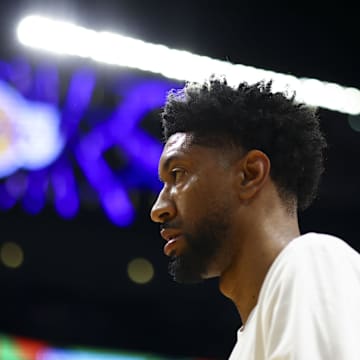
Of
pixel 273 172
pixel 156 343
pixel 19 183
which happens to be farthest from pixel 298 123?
pixel 156 343

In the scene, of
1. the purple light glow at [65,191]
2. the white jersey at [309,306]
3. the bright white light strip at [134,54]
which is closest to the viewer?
the white jersey at [309,306]

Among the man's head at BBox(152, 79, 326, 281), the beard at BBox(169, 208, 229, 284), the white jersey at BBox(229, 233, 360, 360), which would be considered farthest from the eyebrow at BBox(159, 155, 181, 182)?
the white jersey at BBox(229, 233, 360, 360)

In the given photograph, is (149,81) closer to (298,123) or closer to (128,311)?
(128,311)

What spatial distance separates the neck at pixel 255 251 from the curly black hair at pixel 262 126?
0.17 ft

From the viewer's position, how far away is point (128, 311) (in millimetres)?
4656

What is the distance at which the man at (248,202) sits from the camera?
2.96 ft

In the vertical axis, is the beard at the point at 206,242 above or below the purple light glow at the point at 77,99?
below

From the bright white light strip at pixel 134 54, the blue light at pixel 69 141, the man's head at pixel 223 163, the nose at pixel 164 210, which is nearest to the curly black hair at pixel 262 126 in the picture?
the man's head at pixel 223 163

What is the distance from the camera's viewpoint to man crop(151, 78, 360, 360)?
2.96ft

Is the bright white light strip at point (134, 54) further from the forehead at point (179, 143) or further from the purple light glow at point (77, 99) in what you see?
the forehead at point (179, 143)

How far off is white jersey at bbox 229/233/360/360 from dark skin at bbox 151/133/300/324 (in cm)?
8

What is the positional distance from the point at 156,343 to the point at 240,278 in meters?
3.54

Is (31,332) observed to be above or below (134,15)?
below

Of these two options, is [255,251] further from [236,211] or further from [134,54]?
[134,54]
